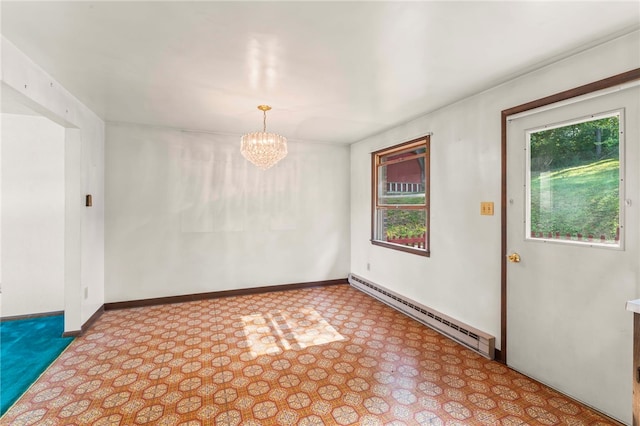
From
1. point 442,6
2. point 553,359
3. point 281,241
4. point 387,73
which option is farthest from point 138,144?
point 553,359

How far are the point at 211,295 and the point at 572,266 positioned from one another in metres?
4.20

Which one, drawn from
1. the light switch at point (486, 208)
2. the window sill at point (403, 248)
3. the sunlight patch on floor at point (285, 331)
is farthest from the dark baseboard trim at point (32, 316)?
the light switch at point (486, 208)

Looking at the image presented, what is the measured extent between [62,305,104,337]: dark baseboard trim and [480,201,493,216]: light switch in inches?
171

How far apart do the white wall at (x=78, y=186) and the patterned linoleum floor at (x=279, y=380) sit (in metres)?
0.42

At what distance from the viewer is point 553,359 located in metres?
2.25

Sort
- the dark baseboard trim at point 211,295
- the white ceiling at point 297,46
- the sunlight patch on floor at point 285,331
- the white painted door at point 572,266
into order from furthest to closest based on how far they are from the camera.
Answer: the dark baseboard trim at point 211,295 < the sunlight patch on floor at point 285,331 < the white painted door at point 572,266 < the white ceiling at point 297,46

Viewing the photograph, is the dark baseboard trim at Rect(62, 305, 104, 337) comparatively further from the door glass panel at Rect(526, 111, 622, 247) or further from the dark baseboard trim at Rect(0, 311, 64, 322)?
the door glass panel at Rect(526, 111, 622, 247)

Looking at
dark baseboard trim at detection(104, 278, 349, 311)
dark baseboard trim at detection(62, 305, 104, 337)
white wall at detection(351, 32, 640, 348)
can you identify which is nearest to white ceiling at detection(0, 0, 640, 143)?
white wall at detection(351, 32, 640, 348)

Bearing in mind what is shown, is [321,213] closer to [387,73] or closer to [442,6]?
[387,73]

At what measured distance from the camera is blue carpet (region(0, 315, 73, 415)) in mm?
2264

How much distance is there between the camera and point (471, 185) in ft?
9.68

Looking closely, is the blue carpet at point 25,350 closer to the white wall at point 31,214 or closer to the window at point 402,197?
the white wall at point 31,214

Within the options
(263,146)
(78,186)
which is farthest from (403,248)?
(78,186)

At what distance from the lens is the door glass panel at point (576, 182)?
1940 millimetres
